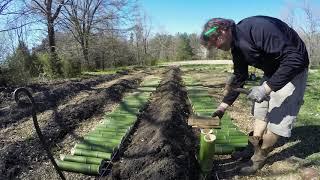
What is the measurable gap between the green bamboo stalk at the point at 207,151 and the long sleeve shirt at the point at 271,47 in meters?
0.78

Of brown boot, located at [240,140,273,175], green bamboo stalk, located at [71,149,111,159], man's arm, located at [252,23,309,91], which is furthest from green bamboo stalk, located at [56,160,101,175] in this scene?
man's arm, located at [252,23,309,91]

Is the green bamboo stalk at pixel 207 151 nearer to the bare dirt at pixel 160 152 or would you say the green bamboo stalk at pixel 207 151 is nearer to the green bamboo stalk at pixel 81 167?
the bare dirt at pixel 160 152

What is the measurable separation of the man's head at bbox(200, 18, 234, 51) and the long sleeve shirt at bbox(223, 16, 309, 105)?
59 mm

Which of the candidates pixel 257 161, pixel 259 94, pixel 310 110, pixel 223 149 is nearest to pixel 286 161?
pixel 257 161

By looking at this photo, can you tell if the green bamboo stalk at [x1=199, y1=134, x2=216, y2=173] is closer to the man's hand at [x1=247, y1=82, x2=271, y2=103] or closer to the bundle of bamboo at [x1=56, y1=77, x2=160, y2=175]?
the man's hand at [x1=247, y1=82, x2=271, y2=103]

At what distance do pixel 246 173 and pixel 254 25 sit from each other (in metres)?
1.61

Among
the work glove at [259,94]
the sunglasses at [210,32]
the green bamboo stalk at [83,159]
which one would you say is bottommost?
the green bamboo stalk at [83,159]

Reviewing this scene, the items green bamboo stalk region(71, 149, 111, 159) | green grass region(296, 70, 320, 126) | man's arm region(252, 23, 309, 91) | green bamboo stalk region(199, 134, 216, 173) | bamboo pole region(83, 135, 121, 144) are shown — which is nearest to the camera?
man's arm region(252, 23, 309, 91)

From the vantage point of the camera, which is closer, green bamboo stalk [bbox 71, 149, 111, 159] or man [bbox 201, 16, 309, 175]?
man [bbox 201, 16, 309, 175]

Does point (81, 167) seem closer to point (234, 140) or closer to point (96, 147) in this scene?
point (96, 147)

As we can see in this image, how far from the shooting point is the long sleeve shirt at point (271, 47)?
3107 mm

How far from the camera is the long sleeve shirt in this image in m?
3.11

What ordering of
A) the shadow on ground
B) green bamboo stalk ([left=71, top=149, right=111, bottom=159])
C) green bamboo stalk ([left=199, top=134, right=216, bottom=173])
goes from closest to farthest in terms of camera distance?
green bamboo stalk ([left=199, top=134, right=216, bottom=173]), the shadow on ground, green bamboo stalk ([left=71, top=149, right=111, bottom=159])

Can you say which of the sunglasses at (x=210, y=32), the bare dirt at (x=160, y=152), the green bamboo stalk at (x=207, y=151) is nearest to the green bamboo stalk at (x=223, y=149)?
the bare dirt at (x=160, y=152)
